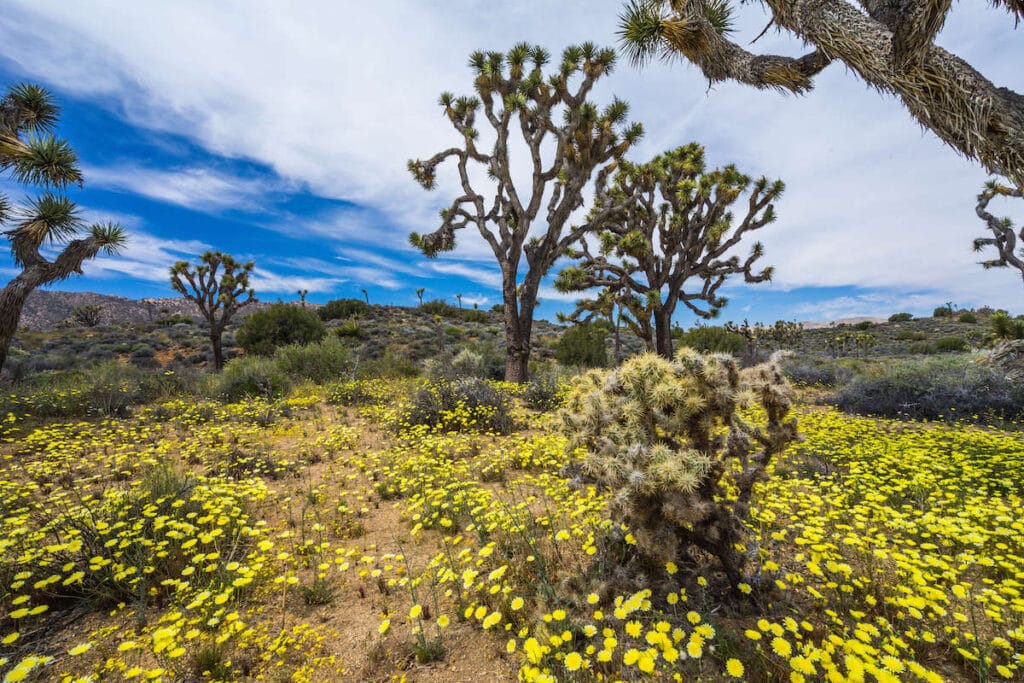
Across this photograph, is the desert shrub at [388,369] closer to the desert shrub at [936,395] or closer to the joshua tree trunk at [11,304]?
the joshua tree trunk at [11,304]

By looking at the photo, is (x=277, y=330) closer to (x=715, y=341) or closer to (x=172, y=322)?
(x=715, y=341)

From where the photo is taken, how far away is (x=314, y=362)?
15180mm

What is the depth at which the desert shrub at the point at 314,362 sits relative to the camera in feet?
48.7

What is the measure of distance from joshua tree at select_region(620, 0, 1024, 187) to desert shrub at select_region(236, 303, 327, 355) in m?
21.4

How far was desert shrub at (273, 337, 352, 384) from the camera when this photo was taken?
14.9 m

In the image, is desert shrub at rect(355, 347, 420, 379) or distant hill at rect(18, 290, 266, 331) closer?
desert shrub at rect(355, 347, 420, 379)

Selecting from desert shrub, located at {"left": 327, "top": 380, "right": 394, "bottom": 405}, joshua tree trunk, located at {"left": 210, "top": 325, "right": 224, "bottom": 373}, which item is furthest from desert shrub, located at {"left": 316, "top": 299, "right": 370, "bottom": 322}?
desert shrub, located at {"left": 327, "top": 380, "right": 394, "bottom": 405}

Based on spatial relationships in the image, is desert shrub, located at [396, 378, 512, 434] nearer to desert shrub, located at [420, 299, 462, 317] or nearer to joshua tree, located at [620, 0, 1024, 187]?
joshua tree, located at [620, 0, 1024, 187]

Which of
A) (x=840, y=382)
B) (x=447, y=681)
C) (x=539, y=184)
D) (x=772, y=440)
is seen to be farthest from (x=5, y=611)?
(x=840, y=382)

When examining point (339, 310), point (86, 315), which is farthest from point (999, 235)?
point (86, 315)

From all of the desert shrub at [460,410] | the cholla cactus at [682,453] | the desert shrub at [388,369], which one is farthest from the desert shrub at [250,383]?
Result: the cholla cactus at [682,453]

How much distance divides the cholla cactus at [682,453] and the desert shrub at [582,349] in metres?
15.8

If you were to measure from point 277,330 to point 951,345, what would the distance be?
44.4 meters

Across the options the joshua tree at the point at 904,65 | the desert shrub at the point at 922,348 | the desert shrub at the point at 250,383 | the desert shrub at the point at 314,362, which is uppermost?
the joshua tree at the point at 904,65
